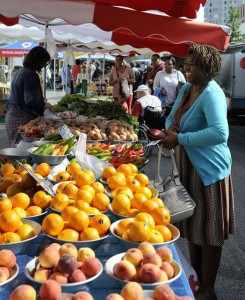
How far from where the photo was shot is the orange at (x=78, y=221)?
6.20 ft

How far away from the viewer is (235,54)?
14695 millimetres

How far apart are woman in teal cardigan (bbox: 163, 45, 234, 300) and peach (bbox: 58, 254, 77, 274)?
1.48 meters

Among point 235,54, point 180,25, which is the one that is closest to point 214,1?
point 235,54

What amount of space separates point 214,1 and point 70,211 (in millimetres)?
180236

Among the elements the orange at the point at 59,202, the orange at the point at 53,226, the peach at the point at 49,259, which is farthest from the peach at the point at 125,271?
the orange at the point at 59,202

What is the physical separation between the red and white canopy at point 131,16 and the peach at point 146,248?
3.00m

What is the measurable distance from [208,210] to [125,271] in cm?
152

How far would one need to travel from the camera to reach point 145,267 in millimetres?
1472

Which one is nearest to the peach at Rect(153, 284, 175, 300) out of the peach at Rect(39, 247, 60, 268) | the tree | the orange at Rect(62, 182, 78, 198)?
the peach at Rect(39, 247, 60, 268)

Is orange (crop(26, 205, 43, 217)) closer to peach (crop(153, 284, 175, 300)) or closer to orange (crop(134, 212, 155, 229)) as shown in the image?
orange (crop(134, 212, 155, 229))

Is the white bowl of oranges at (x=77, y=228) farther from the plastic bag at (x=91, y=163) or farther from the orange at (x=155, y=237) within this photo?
the plastic bag at (x=91, y=163)

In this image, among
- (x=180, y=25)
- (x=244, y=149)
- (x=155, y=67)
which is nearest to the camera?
(x=180, y=25)

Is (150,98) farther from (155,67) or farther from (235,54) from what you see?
(235,54)

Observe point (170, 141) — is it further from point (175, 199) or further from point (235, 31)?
point (235, 31)
